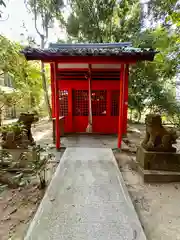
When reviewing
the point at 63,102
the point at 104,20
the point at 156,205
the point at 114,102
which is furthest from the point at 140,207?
the point at 104,20

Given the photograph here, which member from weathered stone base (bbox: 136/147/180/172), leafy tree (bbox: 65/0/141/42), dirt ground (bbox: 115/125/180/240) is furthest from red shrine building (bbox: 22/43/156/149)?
leafy tree (bbox: 65/0/141/42)

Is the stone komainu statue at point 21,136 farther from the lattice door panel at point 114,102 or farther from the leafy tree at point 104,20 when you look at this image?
the leafy tree at point 104,20

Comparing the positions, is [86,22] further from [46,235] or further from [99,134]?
[46,235]

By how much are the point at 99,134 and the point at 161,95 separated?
15.5ft

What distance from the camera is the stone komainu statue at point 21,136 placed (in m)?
3.14

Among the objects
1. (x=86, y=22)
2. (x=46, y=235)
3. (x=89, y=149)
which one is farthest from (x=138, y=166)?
(x=86, y=22)

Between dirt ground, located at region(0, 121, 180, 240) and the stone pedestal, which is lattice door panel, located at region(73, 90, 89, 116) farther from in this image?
the stone pedestal

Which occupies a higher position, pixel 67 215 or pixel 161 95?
pixel 161 95

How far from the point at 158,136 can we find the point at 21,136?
8.96 ft

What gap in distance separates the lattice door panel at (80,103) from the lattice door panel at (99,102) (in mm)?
253

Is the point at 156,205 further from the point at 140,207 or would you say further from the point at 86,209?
the point at 86,209

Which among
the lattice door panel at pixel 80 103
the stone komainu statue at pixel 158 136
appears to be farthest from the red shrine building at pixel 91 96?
the stone komainu statue at pixel 158 136

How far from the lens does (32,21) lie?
10.0 metres

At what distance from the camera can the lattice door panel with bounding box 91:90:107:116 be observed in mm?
5980
